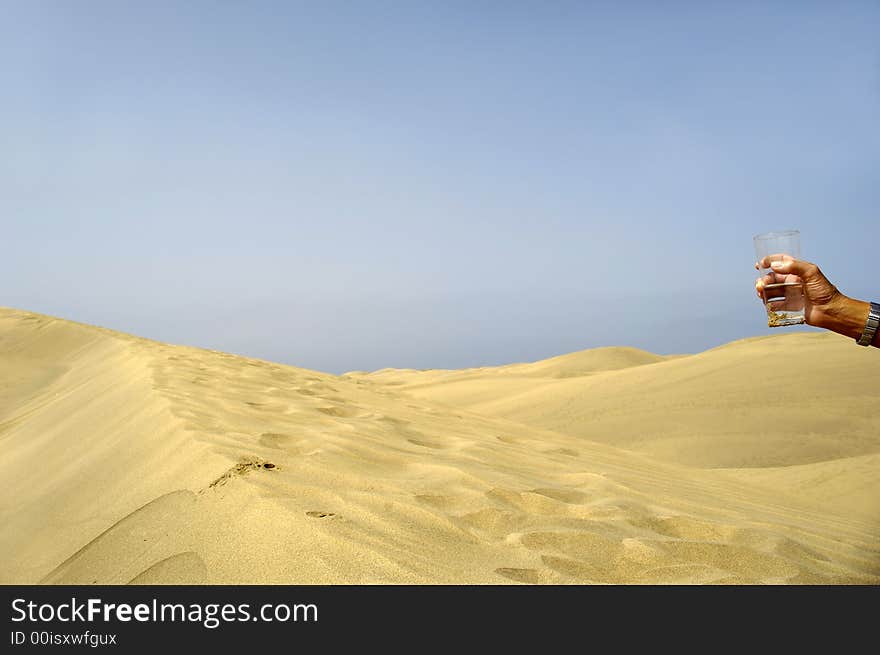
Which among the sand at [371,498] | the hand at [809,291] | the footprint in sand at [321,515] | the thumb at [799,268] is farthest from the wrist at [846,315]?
the footprint in sand at [321,515]

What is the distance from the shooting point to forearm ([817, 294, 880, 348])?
2.13m

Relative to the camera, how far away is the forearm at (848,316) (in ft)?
6.98

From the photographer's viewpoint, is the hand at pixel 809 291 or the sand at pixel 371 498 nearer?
the sand at pixel 371 498

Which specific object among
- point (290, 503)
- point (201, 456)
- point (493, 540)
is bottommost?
point (493, 540)

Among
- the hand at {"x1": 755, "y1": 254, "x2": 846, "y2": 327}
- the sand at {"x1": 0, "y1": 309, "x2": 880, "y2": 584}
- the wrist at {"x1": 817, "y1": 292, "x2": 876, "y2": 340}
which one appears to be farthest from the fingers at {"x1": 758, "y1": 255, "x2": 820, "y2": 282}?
the sand at {"x1": 0, "y1": 309, "x2": 880, "y2": 584}

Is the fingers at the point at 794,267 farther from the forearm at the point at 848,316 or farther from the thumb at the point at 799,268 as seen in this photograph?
the forearm at the point at 848,316

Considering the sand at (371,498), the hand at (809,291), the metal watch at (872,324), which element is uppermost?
the hand at (809,291)

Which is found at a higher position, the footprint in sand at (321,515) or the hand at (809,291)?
the hand at (809,291)

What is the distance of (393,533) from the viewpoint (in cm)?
213

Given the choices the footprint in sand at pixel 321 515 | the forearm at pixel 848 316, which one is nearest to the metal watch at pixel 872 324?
the forearm at pixel 848 316

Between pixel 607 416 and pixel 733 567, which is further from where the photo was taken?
pixel 607 416
